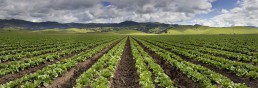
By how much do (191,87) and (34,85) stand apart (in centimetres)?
853

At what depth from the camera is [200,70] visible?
18578mm

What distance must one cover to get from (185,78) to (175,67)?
459cm

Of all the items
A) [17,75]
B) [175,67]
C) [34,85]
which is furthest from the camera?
[175,67]

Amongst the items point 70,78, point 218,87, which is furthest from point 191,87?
point 70,78

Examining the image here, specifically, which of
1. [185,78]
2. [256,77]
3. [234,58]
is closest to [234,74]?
[256,77]

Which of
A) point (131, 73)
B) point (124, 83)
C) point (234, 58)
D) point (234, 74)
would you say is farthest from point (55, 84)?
point (234, 58)

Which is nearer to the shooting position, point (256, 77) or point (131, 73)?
point (256, 77)

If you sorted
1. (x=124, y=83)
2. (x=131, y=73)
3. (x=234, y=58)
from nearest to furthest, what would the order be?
(x=124, y=83), (x=131, y=73), (x=234, y=58)

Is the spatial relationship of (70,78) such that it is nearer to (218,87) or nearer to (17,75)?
(17,75)

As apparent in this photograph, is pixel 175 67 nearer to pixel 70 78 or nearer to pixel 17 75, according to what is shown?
pixel 70 78

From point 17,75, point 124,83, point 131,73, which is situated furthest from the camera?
point 131,73

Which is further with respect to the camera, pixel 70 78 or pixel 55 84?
pixel 70 78

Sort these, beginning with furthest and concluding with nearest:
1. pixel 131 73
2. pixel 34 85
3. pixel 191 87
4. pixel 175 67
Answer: pixel 175 67 < pixel 131 73 < pixel 191 87 < pixel 34 85

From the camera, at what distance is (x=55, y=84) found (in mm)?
15219
